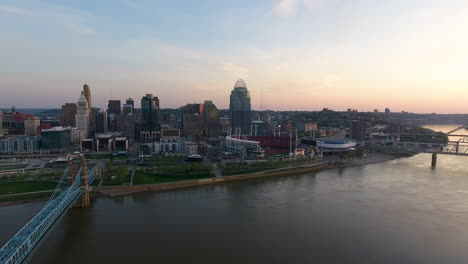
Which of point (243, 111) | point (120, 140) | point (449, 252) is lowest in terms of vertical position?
point (449, 252)

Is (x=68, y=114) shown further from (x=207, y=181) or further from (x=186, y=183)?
(x=207, y=181)

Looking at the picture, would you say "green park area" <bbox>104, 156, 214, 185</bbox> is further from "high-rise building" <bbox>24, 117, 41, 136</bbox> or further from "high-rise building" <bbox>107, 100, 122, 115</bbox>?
"high-rise building" <bbox>107, 100, 122, 115</bbox>

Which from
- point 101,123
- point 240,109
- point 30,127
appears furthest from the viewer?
point 240,109

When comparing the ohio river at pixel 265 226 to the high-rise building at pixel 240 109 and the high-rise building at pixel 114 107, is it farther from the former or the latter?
the high-rise building at pixel 114 107

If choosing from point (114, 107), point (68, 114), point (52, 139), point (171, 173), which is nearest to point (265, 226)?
point (171, 173)

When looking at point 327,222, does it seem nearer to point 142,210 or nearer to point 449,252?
point 449,252

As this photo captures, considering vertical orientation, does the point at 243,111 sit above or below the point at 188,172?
above

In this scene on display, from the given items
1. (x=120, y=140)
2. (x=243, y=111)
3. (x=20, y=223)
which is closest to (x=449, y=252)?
(x=20, y=223)

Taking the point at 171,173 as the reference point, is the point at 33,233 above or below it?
above

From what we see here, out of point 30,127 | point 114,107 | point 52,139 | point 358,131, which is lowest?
point 52,139
